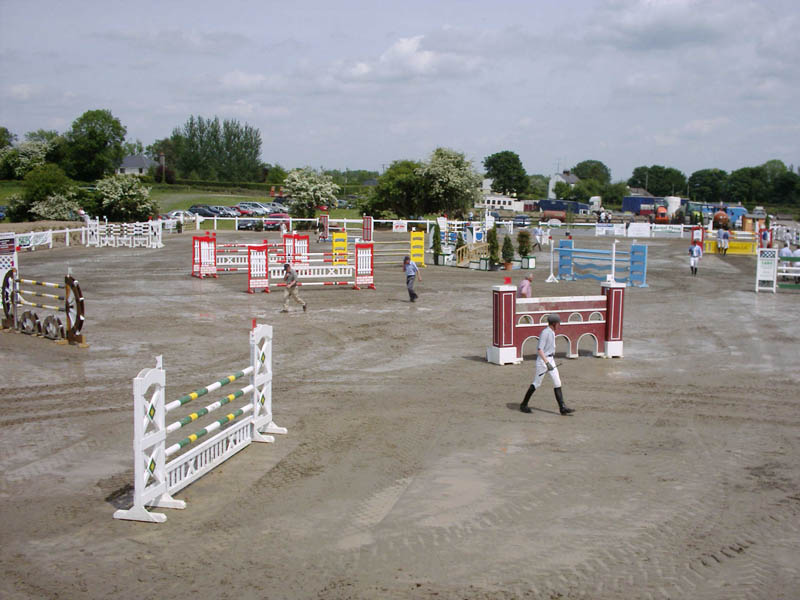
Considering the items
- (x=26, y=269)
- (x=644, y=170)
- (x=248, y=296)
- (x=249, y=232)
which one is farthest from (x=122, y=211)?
(x=644, y=170)

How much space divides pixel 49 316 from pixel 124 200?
43863 mm

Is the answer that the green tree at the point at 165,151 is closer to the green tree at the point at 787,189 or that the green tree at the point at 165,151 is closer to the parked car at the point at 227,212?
the parked car at the point at 227,212

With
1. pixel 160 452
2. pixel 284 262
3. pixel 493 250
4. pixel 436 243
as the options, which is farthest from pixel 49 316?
pixel 436 243

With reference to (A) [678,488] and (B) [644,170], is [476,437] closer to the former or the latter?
(A) [678,488]

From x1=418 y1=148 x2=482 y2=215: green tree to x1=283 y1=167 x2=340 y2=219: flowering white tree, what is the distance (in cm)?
972

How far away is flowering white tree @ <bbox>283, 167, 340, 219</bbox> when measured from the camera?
6838cm

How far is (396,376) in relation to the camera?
45.5 feet

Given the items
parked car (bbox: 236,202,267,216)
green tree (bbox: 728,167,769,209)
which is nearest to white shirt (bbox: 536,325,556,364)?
parked car (bbox: 236,202,267,216)

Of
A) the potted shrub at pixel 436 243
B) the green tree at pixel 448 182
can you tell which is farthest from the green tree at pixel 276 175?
the potted shrub at pixel 436 243

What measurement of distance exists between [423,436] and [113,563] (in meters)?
4.75

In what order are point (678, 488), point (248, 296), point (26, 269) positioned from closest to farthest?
point (678, 488)
point (248, 296)
point (26, 269)

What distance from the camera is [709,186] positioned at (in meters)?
178

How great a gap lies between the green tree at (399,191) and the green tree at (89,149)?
1723 inches

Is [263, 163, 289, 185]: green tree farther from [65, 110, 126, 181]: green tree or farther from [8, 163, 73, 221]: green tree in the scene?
[8, 163, 73, 221]: green tree
